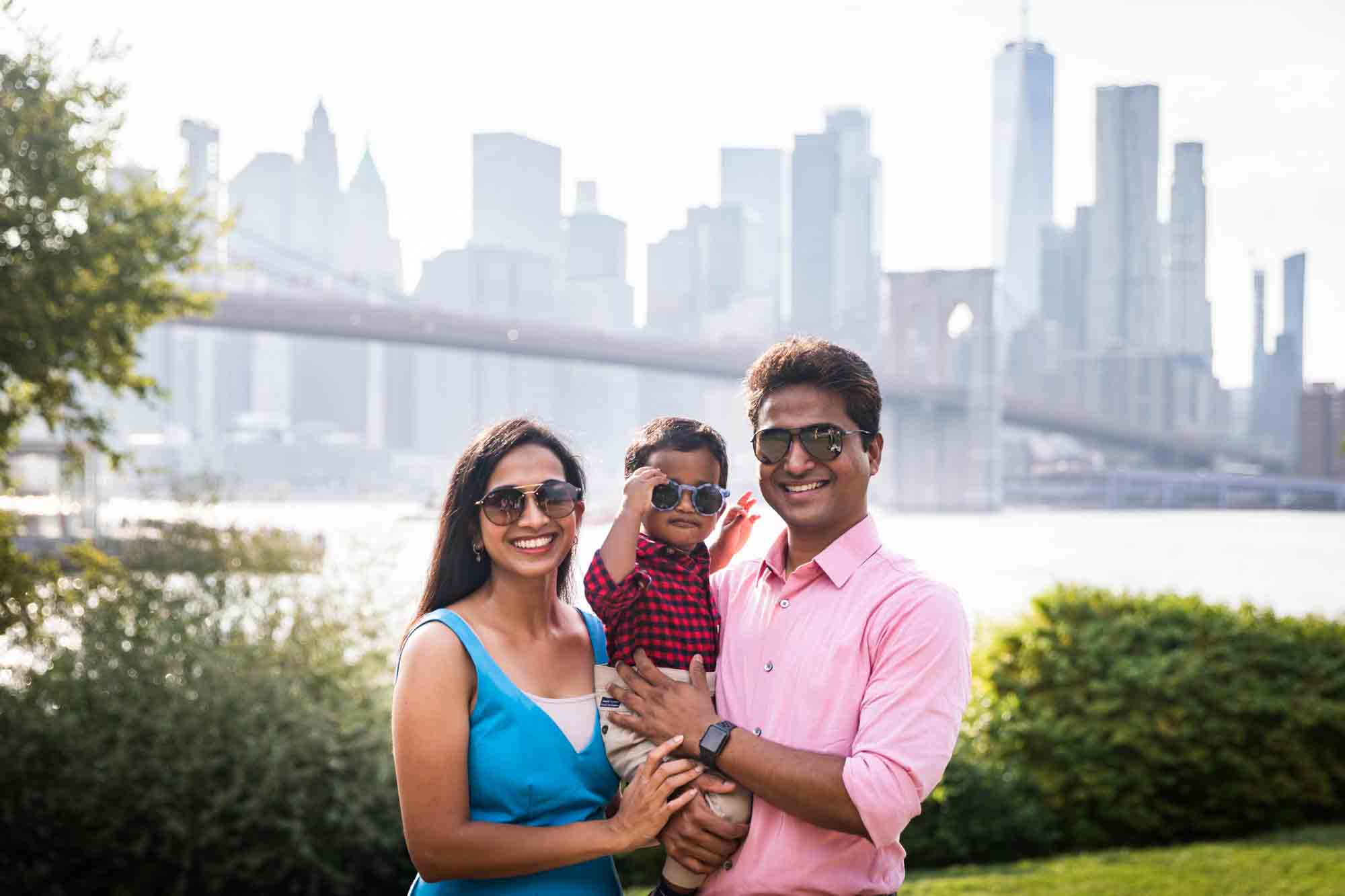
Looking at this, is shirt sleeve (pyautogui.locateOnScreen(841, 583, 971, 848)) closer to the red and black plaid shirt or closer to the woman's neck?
the red and black plaid shirt

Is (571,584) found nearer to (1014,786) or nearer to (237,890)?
(237,890)

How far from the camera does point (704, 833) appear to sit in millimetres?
1939

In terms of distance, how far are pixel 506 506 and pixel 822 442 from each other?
1.76 ft

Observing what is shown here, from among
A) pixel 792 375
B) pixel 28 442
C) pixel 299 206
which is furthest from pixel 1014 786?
pixel 299 206

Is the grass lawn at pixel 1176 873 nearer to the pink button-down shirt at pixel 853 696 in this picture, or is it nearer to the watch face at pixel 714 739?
the pink button-down shirt at pixel 853 696

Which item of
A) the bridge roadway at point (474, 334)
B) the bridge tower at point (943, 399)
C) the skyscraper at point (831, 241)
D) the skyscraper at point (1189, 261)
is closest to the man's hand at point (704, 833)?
the bridge roadway at point (474, 334)

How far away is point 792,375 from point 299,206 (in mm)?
79174

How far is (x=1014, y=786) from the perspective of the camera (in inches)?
228

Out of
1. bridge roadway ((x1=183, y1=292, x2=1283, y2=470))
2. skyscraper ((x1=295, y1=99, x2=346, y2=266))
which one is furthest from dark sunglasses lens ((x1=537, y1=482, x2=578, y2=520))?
skyscraper ((x1=295, y1=99, x2=346, y2=266))

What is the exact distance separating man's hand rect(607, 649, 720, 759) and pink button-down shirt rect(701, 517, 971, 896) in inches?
2.6

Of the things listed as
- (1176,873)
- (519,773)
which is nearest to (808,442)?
(519,773)

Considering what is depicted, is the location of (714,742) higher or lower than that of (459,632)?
lower

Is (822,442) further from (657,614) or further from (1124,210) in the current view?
(1124,210)

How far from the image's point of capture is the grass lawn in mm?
4641
